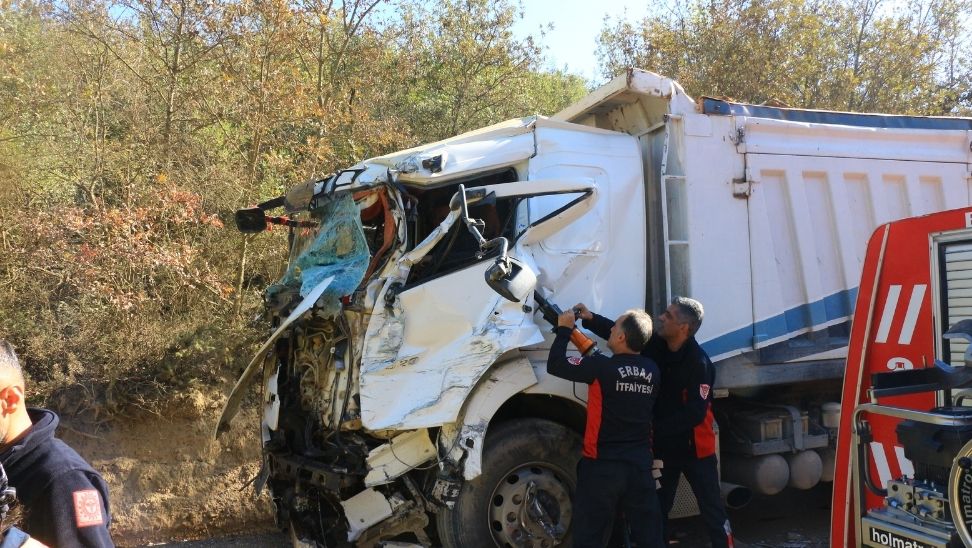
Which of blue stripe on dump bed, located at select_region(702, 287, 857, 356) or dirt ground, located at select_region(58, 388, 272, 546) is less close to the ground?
blue stripe on dump bed, located at select_region(702, 287, 857, 356)

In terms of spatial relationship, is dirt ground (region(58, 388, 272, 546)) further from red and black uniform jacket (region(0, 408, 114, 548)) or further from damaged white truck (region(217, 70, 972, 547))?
red and black uniform jacket (region(0, 408, 114, 548))

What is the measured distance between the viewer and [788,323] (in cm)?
513

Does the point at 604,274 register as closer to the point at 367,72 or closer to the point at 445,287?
the point at 445,287

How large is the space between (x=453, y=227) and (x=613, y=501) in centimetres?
168

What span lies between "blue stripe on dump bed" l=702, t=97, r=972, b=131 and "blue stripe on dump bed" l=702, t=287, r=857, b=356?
1.21m

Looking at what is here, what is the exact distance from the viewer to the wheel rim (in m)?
4.28

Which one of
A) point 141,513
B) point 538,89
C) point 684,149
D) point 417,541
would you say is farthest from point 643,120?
point 538,89

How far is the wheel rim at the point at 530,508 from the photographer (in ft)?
14.0

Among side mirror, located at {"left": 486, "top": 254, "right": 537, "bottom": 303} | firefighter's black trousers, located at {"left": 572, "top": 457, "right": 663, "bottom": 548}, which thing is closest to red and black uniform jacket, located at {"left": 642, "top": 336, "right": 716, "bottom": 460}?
firefighter's black trousers, located at {"left": 572, "top": 457, "right": 663, "bottom": 548}

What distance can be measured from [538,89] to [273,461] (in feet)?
35.8

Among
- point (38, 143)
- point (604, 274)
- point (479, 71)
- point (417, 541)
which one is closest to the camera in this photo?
point (417, 541)

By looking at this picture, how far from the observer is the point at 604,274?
15.3 ft

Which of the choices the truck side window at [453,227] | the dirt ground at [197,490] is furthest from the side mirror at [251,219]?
the dirt ground at [197,490]

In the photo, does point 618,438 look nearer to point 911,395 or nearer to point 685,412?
point 685,412
